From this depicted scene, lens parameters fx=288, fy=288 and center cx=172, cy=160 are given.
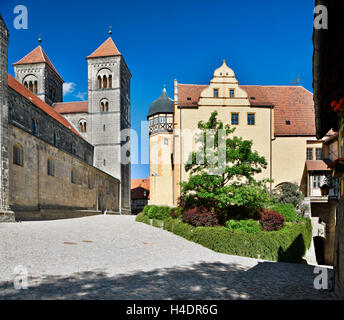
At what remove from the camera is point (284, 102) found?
97.2ft

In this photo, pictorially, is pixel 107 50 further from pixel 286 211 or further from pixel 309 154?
pixel 286 211

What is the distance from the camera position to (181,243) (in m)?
13.9

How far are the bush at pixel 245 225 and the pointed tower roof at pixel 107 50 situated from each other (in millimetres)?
37479

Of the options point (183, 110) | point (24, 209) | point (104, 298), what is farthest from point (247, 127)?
point (104, 298)

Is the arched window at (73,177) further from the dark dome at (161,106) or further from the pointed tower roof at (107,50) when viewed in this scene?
the pointed tower roof at (107,50)

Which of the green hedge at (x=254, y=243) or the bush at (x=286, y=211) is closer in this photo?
the green hedge at (x=254, y=243)

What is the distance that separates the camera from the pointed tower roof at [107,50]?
4508 centimetres

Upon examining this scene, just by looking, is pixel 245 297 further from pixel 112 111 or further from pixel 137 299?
pixel 112 111

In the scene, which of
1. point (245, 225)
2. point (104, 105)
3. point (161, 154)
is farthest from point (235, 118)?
point (104, 105)

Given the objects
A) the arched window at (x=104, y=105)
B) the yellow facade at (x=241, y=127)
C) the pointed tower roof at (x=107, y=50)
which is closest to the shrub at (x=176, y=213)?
the yellow facade at (x=241, y=127)

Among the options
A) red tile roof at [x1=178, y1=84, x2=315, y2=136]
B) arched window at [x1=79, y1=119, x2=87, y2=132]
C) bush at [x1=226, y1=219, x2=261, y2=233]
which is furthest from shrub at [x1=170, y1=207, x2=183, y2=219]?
arched window at [x1=79, y1=119, x2=87, y2=132]

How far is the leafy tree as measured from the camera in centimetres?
1473

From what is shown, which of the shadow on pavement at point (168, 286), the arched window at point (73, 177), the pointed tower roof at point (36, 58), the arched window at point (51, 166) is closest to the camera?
the shadow on pavement at point (168, 286)

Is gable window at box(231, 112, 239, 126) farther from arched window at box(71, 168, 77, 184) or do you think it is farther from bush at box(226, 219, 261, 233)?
arched window at box(71, 168, 77, 184)
